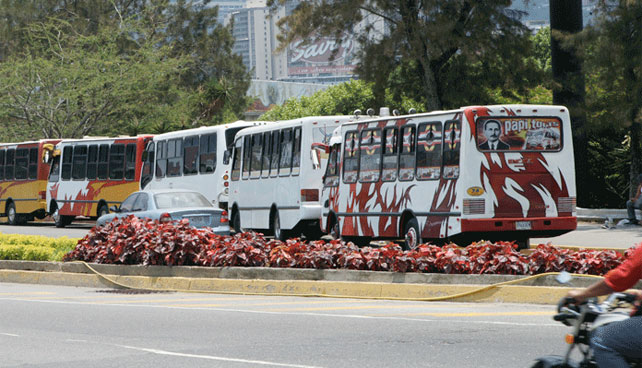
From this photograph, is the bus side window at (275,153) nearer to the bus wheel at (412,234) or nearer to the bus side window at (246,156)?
the bus side window at (246,156)

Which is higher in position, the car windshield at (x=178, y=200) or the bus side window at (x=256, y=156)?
the bus side window at (x=256, y=156)

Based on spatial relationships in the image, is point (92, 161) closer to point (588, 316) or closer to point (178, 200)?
point (178, 200)

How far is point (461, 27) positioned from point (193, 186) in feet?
35.1

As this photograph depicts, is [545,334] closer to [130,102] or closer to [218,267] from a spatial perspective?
[218,267]

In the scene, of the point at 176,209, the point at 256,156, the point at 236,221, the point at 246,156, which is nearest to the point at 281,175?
the point at 256,156

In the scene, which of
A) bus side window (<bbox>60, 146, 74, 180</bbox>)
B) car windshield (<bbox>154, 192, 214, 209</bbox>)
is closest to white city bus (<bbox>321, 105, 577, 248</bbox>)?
car windshield (<bbox>154, 192, 214, 209</bbox>)

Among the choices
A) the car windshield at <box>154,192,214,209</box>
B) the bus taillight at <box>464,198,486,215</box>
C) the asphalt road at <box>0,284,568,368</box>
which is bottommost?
the asphalt road at <box>0,284,568,368</box>

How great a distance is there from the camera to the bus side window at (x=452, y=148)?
2036cm

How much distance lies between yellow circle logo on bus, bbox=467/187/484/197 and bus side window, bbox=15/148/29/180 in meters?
27.1

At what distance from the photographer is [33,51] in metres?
64.5

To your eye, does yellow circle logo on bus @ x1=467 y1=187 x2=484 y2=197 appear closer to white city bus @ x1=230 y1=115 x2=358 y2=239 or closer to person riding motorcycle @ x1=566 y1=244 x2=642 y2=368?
white city bus @ x1=230 y1=115 x2=358 y2=239

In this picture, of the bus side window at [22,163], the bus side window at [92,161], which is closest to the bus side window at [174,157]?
the bus side window at [92,161]

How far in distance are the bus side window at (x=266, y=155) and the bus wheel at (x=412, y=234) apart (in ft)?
24.2

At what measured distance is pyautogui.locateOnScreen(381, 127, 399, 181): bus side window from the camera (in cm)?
2216
